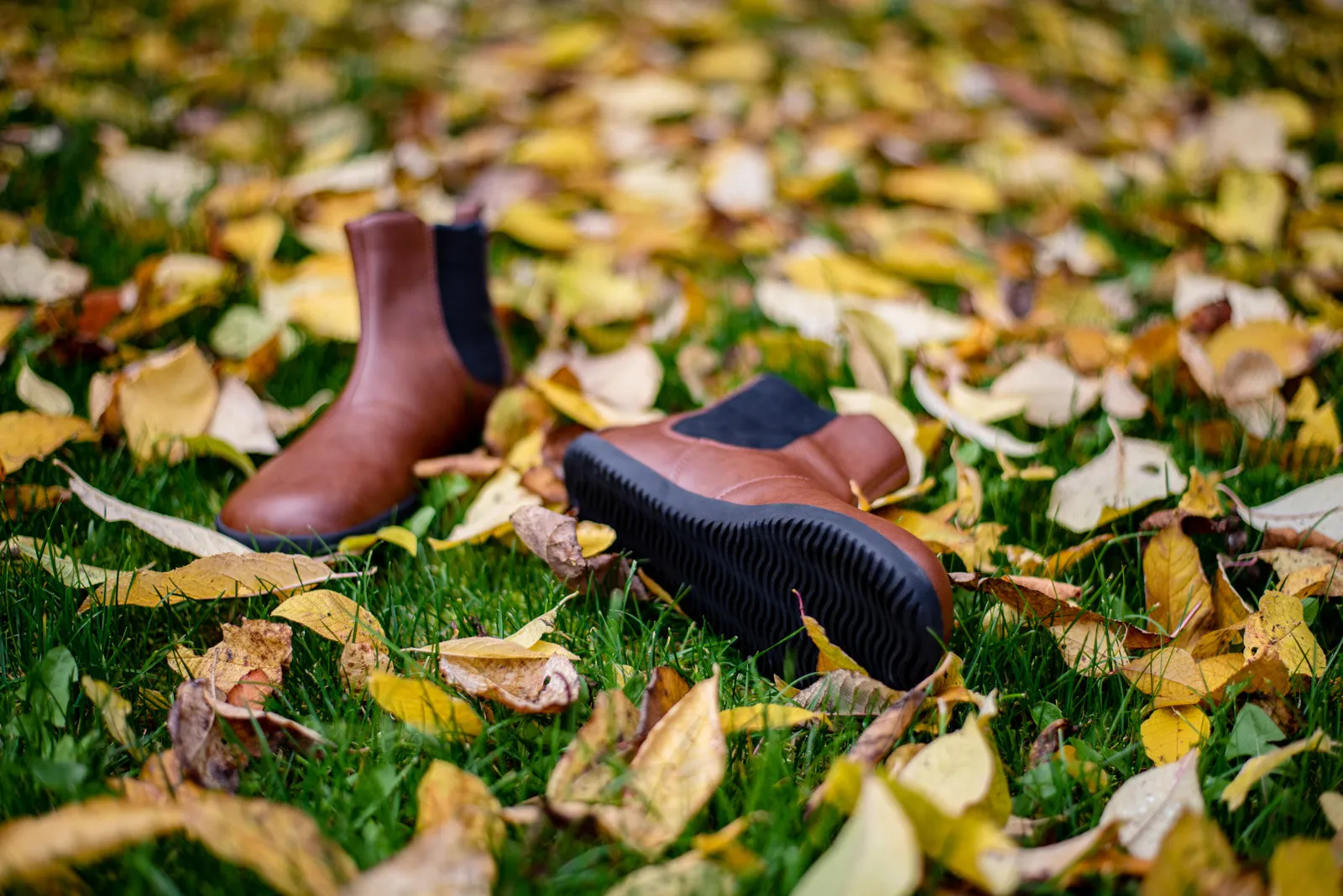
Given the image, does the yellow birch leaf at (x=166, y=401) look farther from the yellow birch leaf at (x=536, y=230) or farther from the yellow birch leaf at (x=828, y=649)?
the yellow birch leaf at (x=828, y=649)

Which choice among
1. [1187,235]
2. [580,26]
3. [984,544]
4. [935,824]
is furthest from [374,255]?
[580,26]

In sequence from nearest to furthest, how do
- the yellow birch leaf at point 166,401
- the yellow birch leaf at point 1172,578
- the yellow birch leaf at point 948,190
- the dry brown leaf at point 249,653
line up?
the dry brown leaf at point 249,653 < the yellow birch leaf at point 1172,578 < the yellow birch leaf at point 166,401 < the yellow birch leaf at point 948,190

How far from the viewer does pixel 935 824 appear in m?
0.69

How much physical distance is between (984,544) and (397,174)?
157 centimetres

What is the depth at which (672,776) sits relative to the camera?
2.54ft

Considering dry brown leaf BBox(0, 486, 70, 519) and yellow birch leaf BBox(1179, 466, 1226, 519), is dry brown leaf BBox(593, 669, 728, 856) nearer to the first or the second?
yellow birch leaf BBox(1179, 466, 1226, 519)

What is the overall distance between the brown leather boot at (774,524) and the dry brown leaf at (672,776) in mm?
161

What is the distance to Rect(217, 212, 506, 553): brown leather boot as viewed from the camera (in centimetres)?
117

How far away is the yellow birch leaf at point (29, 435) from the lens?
121cm

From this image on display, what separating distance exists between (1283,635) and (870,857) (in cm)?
59

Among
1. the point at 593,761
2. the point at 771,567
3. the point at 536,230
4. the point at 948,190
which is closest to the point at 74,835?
the point at 593,761

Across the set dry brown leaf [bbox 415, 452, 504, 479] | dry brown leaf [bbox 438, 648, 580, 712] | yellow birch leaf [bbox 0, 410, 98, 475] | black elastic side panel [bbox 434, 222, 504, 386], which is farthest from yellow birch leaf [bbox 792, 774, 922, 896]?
yellow birch leaf [bbox 0, 410, 98, 475]

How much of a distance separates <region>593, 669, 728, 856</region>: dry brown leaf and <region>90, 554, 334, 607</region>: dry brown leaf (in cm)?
46

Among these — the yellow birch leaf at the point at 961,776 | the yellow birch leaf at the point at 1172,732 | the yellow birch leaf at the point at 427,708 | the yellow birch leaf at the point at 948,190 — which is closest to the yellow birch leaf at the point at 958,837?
the yellow birch leaf at the point at 961,776
